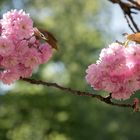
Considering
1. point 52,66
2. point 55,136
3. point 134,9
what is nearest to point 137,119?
point 52,66

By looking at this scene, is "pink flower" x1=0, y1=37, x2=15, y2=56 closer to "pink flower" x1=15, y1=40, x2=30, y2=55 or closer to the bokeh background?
"pink flower" x1=15, y1=40, x2=30, y2=55

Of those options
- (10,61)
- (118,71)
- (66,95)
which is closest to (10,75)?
(10,61)

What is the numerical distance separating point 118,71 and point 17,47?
311 millimetres

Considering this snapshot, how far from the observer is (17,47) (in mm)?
1687

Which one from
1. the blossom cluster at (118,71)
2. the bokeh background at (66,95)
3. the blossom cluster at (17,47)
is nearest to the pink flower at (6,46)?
the blossom cluster at (17,47)

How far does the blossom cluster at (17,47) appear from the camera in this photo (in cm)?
168

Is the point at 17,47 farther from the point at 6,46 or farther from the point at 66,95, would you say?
the point at 66,95

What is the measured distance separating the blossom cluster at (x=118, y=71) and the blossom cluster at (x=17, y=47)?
7.4 inches

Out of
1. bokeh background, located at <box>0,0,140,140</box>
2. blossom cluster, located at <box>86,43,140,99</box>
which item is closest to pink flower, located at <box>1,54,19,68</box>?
blossom cluster, located at <box>86,43,140,99</box>

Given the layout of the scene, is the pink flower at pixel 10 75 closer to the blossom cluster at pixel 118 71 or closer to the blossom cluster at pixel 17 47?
the blossom cluster at pixel 17 47

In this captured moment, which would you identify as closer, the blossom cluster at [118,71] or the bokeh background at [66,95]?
the blossom cluster at [118,71]

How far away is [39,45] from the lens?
179 cm

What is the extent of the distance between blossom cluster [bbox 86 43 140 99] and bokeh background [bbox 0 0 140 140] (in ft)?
20.9

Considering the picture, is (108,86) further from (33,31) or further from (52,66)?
(52,66)
